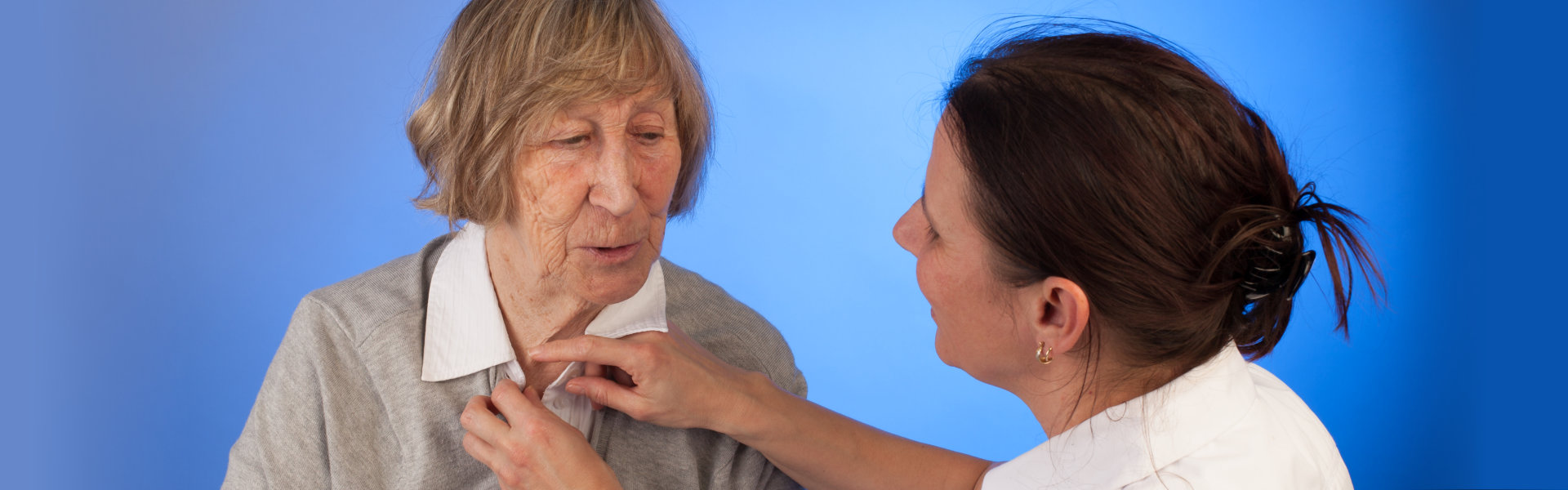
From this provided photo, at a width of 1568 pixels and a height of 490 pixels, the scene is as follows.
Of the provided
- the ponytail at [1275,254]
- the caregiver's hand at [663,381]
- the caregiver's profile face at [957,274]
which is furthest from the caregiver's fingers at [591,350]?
the ponytail at [1275,254]

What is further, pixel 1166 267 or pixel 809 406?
pixel 809 406

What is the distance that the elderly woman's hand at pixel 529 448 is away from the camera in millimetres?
1329

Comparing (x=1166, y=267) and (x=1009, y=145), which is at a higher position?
(x=1009, y=145)

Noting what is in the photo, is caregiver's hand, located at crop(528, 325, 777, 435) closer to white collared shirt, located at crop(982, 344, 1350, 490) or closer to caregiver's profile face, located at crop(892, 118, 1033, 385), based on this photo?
caregiver's profile face, located at crop(892, 118, 1033, 385)

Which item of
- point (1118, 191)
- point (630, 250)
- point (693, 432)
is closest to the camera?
point (1118, 191)

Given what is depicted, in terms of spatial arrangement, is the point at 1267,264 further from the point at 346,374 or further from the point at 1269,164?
the point at 346,374

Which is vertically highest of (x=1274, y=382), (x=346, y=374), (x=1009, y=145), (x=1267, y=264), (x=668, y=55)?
(x=668, y=55)

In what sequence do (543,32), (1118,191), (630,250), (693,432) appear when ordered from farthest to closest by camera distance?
1. (693,432)
2. (630,250)
3. (543,32)
4. (1118,191)

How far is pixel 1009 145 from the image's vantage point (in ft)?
4.08

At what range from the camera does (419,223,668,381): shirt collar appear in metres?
1.49

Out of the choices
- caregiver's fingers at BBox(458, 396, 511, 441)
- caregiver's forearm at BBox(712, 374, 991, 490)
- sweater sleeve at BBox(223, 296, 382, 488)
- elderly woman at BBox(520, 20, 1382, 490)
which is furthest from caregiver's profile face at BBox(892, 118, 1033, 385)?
sweater sleeve at BBox(223, 296, 382, 488)

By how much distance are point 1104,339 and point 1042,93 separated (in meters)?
0.34

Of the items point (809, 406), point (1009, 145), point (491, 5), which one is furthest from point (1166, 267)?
point (491, 5)

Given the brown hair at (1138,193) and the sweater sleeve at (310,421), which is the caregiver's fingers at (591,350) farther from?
the brown hair at (1138,193)
